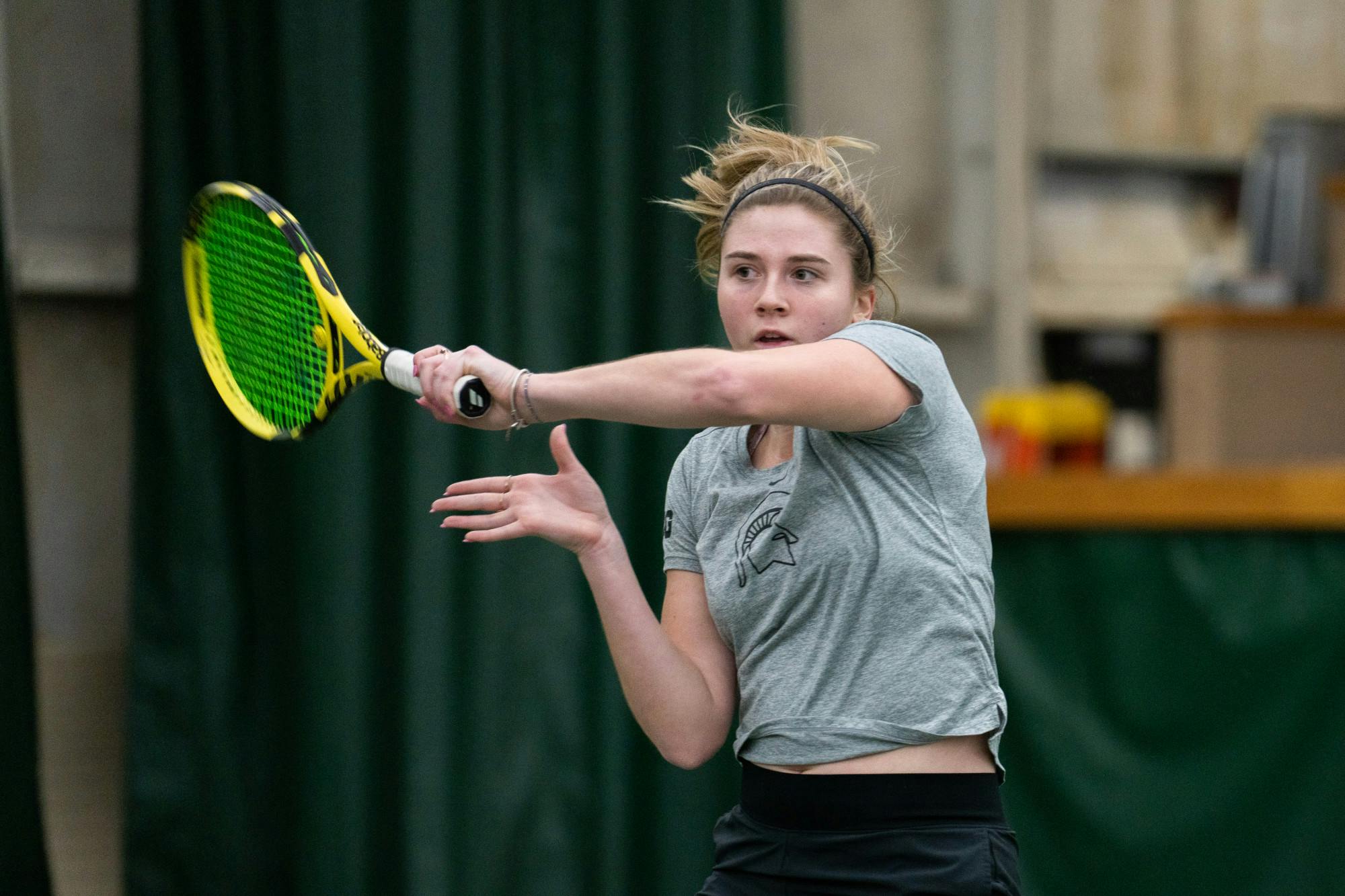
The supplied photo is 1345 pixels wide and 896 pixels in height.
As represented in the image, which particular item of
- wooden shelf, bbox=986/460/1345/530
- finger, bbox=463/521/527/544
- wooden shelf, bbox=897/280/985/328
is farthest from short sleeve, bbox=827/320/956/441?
wooden shelf, bbox=897/280/985/328

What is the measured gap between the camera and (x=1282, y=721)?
11.2 ft

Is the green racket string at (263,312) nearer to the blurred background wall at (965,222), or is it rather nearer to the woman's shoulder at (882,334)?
the woman's shoulder at (882,334)

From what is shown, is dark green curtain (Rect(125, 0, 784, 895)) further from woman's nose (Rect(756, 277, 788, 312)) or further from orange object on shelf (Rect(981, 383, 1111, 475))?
woman's nose (Rect(756, 277, 788, 312))

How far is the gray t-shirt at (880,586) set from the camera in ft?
5.74

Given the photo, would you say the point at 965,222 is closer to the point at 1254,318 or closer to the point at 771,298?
the point at 1254,318

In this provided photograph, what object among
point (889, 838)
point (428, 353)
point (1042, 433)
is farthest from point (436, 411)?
point (1042, 433)

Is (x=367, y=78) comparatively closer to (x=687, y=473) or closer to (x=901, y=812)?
(x=687, y=473)

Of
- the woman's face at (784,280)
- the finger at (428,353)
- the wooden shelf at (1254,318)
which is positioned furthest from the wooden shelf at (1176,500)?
the finger at (428,353)

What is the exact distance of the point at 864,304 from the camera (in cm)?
193

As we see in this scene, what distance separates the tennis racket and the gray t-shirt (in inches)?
18.7

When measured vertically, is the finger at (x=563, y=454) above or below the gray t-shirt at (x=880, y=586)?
above

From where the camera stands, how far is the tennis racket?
1925 millimetres

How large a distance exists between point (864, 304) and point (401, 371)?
566 millimetres

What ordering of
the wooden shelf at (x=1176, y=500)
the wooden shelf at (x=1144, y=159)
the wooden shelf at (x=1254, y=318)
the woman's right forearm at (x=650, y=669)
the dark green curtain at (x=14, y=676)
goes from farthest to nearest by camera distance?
1. the wooden shelf at (x=1144, y=159)
2. the wooden shelf at (x=1254, y=318)
3. the wooden shelf at (x=1176, y=500)
4. the dark green curtain at (x=14, y=676)
5. the woman's right forearm at (x=650, y=669)
